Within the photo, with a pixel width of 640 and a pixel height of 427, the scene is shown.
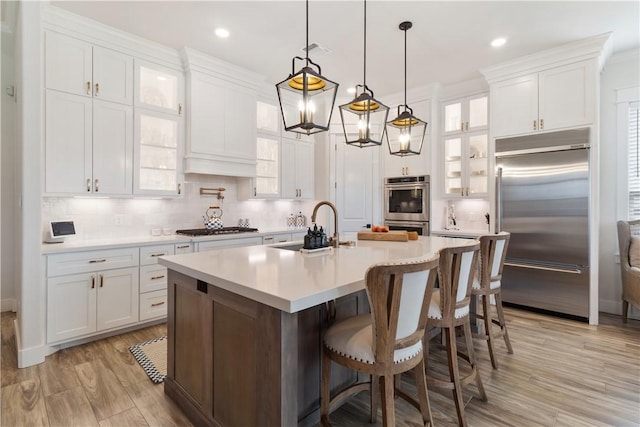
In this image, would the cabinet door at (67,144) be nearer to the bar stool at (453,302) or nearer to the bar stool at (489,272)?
the bar stool at (453,302)

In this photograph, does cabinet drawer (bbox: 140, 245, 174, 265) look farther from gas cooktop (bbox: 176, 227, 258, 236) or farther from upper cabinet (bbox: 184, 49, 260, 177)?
upper cabinet (bbox: 184, 49, 260, 177)

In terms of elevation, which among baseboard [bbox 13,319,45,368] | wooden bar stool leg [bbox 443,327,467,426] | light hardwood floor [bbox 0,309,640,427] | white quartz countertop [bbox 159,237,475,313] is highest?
white quartz countertop [bbox 159,237,475,313]

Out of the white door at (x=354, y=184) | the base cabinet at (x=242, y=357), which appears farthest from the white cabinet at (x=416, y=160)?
the base cabinet at (x=242, y=357)

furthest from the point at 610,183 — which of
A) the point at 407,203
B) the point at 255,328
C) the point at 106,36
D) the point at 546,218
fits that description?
the point at 106,36

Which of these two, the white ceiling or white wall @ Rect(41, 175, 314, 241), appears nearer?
the white ceiling

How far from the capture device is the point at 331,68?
4113 mm

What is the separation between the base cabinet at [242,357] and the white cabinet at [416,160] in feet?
10.3

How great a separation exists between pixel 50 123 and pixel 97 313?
5.81ft

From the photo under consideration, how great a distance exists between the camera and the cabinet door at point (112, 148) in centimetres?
317

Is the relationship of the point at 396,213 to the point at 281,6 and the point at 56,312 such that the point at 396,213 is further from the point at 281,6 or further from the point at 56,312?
the point at 56,312

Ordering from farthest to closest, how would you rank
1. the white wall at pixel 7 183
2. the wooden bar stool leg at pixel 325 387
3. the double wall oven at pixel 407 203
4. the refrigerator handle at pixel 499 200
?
1. the double wall oven at pixel 407 203
2. the refrigerator handle at pixel 499 200
3. the white wall at pixel 7 183
4. the wooden bar stool leg at pixel 325 387

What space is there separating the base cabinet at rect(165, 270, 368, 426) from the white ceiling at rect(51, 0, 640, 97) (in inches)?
97.0

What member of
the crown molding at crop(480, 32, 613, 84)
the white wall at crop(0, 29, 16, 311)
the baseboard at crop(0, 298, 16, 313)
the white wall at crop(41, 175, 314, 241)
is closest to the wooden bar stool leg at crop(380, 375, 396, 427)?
the white wall at crop(41, 175, 314, 241)

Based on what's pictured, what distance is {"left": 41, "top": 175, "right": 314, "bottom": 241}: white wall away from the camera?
3.29 m
